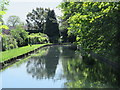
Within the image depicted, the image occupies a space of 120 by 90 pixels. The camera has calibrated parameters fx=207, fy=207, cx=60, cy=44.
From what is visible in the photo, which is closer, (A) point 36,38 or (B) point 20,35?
(B) point 20,35

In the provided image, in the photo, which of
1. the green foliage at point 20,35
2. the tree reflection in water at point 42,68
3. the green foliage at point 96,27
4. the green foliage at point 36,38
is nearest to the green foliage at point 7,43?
the green foliage at point 20,35

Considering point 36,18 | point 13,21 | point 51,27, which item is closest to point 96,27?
point 13,21

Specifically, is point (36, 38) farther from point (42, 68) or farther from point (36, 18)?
point (42, 68)

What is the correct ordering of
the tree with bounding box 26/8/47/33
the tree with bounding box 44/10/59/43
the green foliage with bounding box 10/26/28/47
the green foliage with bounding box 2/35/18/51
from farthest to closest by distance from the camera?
1. the tree with bounding box 26/8/47/33
2. the tree with bounding box 44/10/59/43
3. the green foliage with bounding box 10/26/28/47
4. the green foliage with bounding box 2/35/18/51

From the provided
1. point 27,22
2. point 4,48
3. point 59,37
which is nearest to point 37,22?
point 27,22

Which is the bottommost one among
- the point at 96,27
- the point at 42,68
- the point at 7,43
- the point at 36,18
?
the point at 42,68

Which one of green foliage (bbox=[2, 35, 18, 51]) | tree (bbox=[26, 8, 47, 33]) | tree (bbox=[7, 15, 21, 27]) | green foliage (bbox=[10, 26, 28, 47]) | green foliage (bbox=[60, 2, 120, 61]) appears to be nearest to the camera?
green foliage (bbox=[60, 2, 120, 61])

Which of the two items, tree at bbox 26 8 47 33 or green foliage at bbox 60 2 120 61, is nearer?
green foliage at bbox 60 2 120 61

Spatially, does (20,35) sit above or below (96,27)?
below

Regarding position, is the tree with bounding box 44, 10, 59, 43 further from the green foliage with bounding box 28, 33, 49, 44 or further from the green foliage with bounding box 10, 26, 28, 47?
the green foliage with bounding box 10, 26, 28, 47

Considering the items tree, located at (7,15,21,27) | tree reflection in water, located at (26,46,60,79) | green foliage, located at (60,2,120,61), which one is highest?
tree, located at (7,15,21,27)

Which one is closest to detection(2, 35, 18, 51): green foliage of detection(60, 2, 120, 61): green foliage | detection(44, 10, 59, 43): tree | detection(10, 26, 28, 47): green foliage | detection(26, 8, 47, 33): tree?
detection(10, 26, 28, 47): green foliage

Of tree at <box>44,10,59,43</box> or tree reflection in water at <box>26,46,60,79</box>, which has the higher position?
tree at <box>44,10,59,43</box>

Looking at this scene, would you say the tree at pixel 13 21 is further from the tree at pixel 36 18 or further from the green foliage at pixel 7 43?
the tree at pixel 36 18
